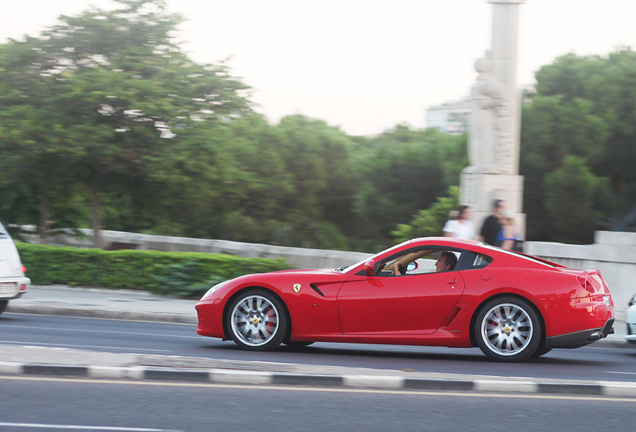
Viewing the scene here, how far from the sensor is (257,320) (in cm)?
810

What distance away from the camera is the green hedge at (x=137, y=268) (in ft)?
50.9

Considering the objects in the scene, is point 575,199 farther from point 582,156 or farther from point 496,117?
point 496,117

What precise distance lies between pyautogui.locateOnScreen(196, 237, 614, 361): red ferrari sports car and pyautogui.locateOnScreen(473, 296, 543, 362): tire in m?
0.01

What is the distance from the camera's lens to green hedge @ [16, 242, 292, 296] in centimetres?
1552

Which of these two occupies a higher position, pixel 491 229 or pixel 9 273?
pixel 491 229

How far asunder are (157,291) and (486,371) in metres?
10.1

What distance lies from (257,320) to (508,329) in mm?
2680

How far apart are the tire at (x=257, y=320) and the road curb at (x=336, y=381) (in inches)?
67.3

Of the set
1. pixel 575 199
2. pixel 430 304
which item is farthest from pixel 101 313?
pixel 575 199

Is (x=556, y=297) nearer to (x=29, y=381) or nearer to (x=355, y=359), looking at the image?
(x=355, y=359)

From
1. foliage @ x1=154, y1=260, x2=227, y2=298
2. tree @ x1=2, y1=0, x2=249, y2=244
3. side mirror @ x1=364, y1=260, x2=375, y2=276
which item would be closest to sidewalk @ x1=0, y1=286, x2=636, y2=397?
side mirror @ x1=364, y1=260, x2=375, y2=276

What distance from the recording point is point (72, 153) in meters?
18.7

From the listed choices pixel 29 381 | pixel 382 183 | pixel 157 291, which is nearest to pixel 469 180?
pixel 157 291

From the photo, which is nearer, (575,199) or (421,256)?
(421,256)
